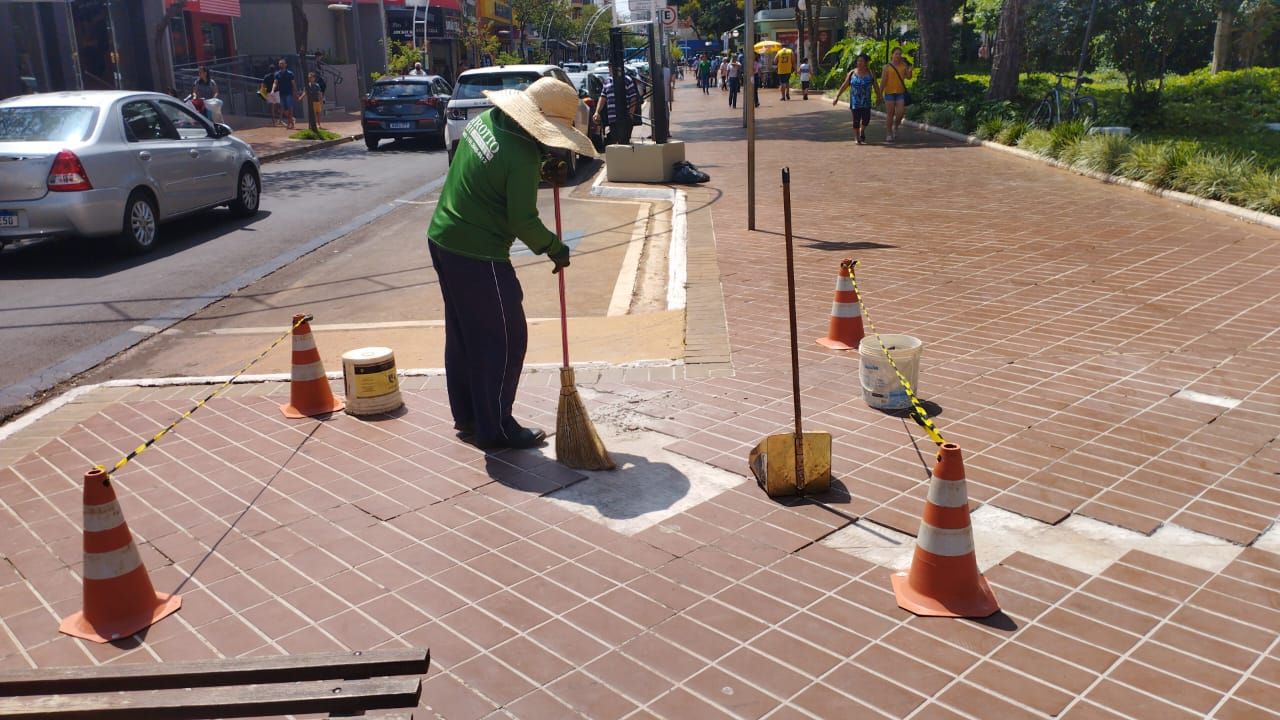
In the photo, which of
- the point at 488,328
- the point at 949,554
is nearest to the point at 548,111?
the point at 488,328

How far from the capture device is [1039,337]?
7141 millimetres

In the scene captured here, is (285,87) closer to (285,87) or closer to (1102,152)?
(285,87)

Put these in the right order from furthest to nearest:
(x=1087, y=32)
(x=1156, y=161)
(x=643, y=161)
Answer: (x=1087, y=32)
(x=643, y=161)
(x=1156, y=161)

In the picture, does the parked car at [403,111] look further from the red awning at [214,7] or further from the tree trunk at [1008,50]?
the tree trunk at [1008,50]

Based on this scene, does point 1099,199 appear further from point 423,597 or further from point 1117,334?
point 423,597

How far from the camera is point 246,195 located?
1370 cm

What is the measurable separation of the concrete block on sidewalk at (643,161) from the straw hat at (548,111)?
1055 cm

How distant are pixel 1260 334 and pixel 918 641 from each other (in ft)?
15.7

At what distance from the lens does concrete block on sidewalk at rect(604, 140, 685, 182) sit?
15641mm

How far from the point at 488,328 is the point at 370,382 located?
3.38 feet

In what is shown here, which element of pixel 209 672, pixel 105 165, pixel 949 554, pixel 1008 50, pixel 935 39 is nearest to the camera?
pixel 209 672

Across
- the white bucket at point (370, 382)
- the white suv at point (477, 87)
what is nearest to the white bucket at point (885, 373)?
the white bucket at point (370, 382)

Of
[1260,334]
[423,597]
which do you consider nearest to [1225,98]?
[1260,334]

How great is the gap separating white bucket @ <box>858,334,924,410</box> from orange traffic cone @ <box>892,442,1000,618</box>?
6.61 ft
